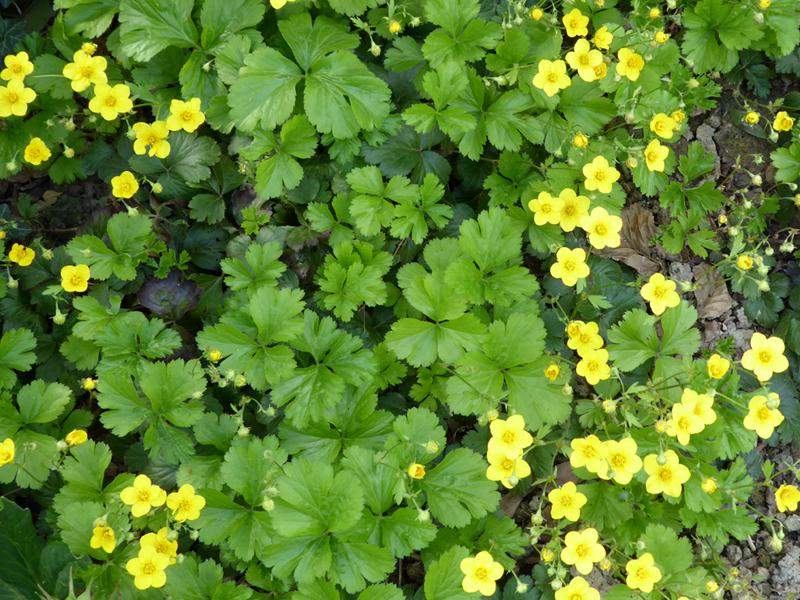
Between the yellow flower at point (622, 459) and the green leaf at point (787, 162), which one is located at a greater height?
the green leaf at point (787, 162)

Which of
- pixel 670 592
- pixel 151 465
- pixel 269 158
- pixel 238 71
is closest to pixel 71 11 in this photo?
pixel 238 71

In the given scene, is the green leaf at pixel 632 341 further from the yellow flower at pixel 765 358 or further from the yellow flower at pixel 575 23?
the yellow flower at pixel 575 23

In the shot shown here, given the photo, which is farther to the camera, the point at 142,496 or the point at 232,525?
the point at 232,525

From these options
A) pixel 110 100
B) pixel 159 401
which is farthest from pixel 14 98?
pixel 159 401

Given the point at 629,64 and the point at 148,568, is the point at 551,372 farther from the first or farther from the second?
the point at 148,568

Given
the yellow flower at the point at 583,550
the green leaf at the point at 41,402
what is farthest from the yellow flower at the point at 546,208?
the green leaf at the point at 41,402

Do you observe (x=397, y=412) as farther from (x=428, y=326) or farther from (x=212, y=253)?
(x=212, y=253)

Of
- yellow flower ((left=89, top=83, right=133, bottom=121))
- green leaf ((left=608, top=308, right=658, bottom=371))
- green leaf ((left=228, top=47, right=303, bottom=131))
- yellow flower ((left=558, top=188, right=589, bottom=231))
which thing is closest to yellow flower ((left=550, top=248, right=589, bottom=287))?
yellow flower ((left=558, top=188, right=589, bottom=231))

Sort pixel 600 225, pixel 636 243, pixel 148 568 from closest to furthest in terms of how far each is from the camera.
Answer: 1. pixel 148 568
2. pixel 600 225
3. pixel 636 243

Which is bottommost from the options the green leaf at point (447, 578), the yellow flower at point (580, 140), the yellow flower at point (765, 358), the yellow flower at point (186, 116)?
the green leaf at point (447, 578)
